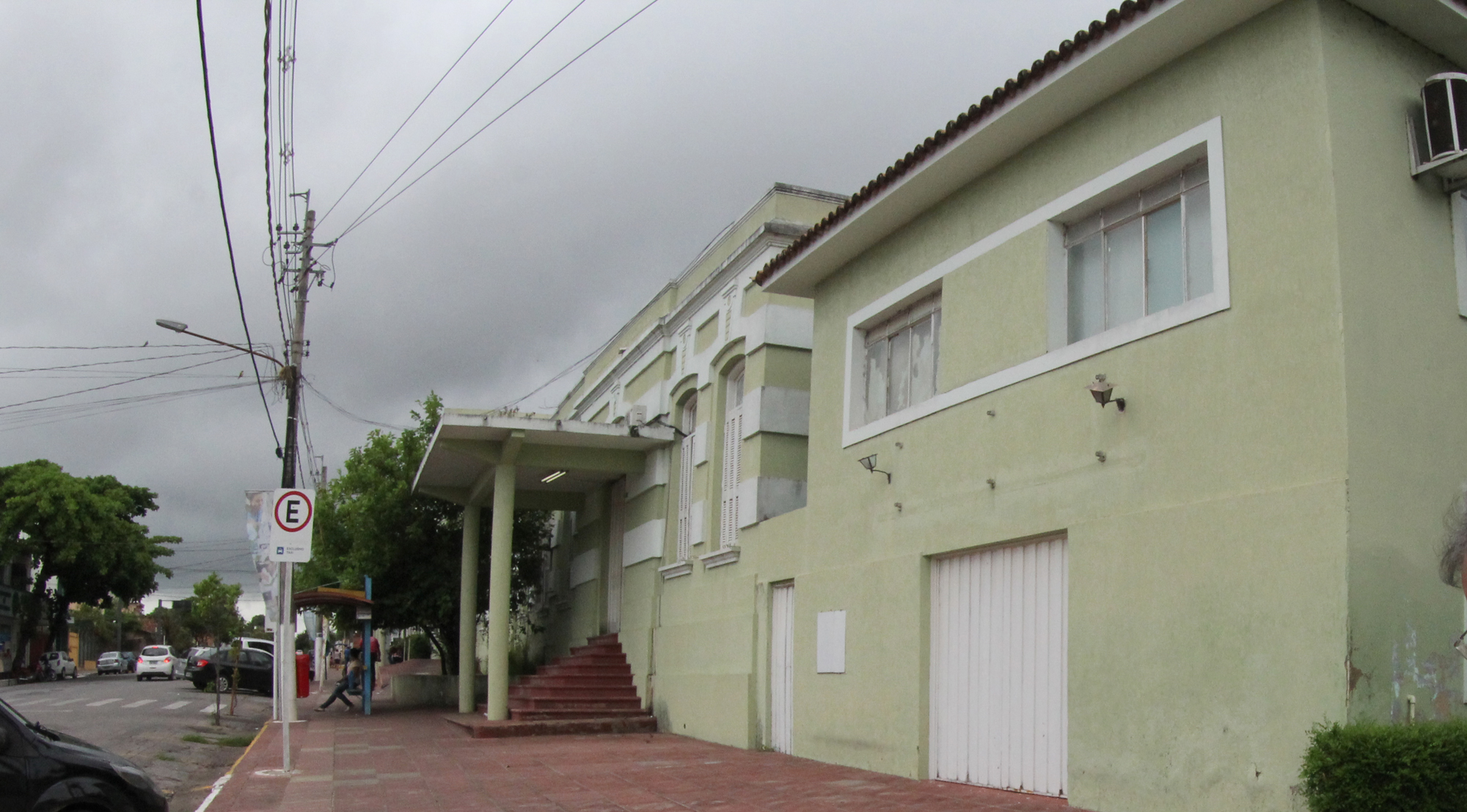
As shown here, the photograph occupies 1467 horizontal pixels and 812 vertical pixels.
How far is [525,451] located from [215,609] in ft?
273

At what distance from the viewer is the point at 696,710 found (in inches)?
654

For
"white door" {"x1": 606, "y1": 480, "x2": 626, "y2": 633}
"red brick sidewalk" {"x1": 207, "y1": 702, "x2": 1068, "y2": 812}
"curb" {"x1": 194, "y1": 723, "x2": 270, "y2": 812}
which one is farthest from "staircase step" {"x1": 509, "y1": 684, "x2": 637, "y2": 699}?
"curb" {"x1": 194, "y1": 723, "x2": 270, "y2": 812}

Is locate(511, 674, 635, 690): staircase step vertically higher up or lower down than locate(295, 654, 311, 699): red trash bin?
higher up

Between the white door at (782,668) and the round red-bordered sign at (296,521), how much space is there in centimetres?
558

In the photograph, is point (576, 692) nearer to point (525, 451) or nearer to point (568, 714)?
point (568, 714)

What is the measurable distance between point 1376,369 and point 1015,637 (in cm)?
385

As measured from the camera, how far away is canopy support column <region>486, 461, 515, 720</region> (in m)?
18.6

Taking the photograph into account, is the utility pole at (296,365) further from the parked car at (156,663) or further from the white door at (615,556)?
the parked car at (156,663)

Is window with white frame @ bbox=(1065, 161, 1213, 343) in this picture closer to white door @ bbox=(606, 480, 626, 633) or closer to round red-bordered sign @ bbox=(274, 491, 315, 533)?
round red-bordered sign @ bbox=(274, 491, 315, 533)

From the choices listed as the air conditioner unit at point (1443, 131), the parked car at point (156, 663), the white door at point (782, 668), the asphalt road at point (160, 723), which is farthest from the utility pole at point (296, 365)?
the parked car at point (156, 663)

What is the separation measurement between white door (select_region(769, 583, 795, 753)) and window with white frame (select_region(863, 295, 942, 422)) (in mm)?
2762

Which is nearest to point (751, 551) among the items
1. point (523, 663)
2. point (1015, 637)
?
point (1015, 637)

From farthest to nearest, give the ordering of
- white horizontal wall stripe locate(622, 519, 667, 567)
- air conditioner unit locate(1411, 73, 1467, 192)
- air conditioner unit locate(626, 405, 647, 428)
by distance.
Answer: air conditioner unit locate(626, 405, 647, 428) < white horizontal wall stripe locate(622, 519, 667, 567) < air conditioner unit locate(1411, 73, 1467, 192)

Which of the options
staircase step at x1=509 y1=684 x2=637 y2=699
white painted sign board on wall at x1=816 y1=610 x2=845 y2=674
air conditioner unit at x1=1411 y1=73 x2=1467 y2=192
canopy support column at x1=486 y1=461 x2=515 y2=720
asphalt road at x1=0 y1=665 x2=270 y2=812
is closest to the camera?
air conditioner unit at x1=1411 y1=73 x2=1467 y2=192
